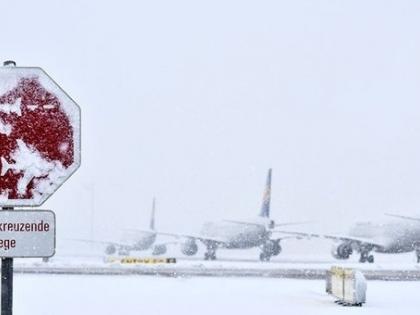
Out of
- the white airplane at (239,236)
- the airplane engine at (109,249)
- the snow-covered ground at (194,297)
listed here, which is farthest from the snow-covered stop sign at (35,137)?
the airplane engine at (109,249)

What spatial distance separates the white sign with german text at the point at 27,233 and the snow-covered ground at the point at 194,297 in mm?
16866

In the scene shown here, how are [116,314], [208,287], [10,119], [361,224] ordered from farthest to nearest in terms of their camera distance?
[361,224] < [208,287] < [116,314] < [10,119]

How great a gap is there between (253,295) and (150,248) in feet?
262

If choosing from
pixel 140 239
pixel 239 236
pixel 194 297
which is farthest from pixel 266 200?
pixel 194 297

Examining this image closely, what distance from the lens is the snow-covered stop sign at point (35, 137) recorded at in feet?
13.1

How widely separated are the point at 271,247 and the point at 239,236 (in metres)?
4.86

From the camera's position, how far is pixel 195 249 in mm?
83312

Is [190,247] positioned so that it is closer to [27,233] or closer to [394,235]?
[394,235]

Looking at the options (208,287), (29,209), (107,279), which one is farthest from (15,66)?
(107,279)

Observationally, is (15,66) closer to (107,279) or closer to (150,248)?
(107,279)

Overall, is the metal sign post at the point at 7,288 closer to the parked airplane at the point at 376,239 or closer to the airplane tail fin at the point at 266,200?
the parked airplane at the point at 376,239

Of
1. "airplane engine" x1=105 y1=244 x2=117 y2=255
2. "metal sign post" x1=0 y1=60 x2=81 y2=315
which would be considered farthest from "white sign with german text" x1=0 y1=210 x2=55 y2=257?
"airplane engine" x1=105 y1=244 x2=117 y2=255

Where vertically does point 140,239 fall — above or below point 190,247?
below

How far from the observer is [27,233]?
401 centimetres
